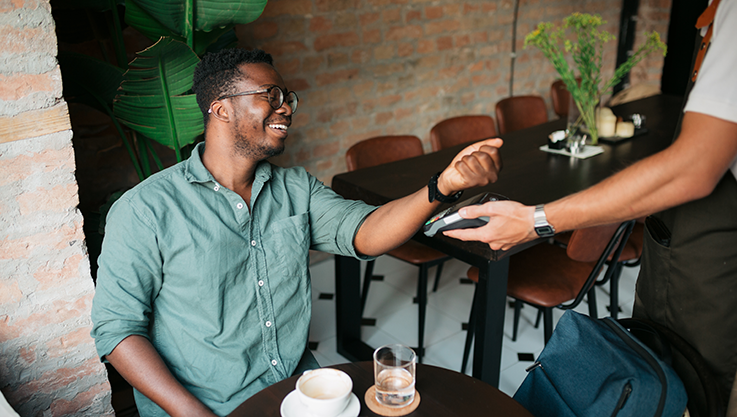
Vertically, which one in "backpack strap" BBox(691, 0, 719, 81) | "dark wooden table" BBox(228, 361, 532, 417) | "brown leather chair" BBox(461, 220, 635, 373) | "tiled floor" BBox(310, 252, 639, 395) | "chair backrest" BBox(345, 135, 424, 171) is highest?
"backpack strap" BBox(691, 0, 719, 81)

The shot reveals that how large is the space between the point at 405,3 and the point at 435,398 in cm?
310

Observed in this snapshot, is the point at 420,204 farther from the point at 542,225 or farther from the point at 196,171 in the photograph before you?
the point at 196,171

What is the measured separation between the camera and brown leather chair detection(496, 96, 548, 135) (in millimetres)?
3751

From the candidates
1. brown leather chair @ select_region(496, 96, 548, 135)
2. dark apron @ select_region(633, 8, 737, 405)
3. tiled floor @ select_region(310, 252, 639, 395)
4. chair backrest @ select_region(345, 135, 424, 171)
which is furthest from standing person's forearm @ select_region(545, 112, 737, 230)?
brown leather chair @ select_region(496, 96, 548, 135)

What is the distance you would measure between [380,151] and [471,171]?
5.31 feet

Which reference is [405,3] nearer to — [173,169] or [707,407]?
[173,169]

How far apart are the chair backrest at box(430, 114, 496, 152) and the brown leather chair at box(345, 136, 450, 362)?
0.20 meters

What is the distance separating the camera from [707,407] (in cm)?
112

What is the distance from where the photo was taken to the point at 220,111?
144cm

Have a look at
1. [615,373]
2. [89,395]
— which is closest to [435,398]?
[615,373]

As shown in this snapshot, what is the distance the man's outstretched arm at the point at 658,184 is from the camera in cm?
103

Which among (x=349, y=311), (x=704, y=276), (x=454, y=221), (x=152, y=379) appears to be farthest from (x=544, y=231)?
(x=349, y=311)

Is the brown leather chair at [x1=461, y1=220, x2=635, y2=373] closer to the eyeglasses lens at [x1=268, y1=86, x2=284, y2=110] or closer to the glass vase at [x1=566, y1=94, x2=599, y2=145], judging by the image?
the glass vase at [x1=566, y1=94, x2=599, y2=145]

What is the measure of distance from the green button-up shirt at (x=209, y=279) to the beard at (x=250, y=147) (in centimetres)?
7
